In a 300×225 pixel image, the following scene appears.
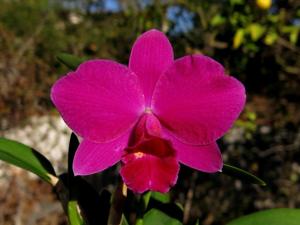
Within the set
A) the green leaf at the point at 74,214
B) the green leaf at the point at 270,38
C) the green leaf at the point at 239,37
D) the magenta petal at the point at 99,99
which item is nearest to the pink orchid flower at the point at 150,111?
the magenta petal at the point at 99,99

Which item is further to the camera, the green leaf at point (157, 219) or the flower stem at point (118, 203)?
the green leaf at point (157, 219)

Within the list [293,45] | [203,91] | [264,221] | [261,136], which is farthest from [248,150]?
[203,91]

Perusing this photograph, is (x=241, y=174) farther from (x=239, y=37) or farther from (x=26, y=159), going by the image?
(x=239, y=37)

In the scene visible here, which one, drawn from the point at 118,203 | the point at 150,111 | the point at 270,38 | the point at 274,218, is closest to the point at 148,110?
the point at 150,111

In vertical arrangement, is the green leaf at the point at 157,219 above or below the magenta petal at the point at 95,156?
below

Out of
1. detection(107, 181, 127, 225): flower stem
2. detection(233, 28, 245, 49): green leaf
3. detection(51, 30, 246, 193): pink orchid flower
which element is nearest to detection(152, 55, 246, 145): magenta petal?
detection(51, 30, 246, 193): pink orchid flower

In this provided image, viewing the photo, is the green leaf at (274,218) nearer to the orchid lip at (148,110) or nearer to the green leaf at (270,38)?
the orchid lip at (148,110)
